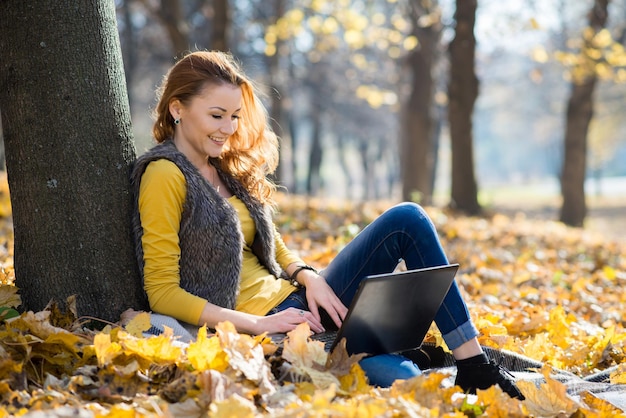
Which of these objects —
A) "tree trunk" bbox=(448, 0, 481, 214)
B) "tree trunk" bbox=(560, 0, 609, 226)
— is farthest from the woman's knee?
"tree trunk" bbox=(560, 0, 609, 226)

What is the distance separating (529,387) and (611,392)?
526mm

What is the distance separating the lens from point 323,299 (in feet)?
10.6

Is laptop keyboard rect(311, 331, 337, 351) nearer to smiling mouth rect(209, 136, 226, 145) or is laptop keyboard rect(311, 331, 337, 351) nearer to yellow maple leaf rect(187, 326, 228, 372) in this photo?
yellow maple leaf rect(187, 326, 228, 372)

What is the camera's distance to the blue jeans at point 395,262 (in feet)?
9.28

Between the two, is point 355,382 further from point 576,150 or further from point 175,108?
point 576,150

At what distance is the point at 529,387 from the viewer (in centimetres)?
264

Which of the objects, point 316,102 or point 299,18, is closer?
point 299,18

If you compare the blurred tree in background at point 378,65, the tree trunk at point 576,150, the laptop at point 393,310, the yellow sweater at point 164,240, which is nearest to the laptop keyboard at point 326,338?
the laptop at point 393,310

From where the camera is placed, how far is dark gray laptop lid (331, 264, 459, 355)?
105 inches

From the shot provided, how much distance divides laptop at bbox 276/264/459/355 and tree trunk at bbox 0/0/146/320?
96cm

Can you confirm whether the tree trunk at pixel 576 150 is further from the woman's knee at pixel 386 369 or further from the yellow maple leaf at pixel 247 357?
the yellow maple leaf at pixel 247 357

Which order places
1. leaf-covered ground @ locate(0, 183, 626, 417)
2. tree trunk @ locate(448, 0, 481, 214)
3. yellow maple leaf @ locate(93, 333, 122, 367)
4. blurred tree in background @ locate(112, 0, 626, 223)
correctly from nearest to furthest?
1. leaf-covered ground @ locate(0, 183, 626, 417)
2. yellow maple leaf @ locate(93, 333, 122, 367)
3. tree trunk @ locate(448, 0, 481, 214)
4. blurred tree in background @ locate(112, 0, 626, 223)

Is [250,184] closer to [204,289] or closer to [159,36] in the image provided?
[204,289]

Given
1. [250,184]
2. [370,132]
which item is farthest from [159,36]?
[250,184]
